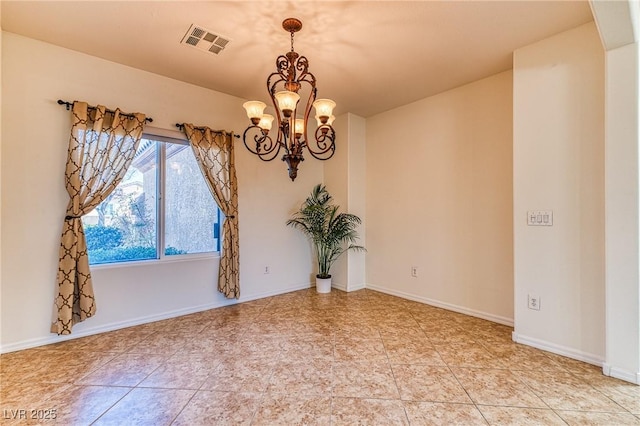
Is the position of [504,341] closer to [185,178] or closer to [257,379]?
[257,379]

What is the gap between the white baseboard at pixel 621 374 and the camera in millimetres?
2037

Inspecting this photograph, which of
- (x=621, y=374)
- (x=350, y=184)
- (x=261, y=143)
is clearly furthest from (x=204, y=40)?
(x=621, y=374)

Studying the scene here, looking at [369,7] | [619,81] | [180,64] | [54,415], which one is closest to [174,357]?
[54,415]

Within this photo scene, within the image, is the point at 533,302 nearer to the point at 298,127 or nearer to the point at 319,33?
the point at 298,127

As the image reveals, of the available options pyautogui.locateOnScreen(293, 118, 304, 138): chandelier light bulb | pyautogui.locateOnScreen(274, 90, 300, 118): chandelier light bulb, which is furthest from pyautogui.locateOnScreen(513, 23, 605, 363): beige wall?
pyautogui.locateOnScreen(274, 90, 300, 118): chandelier light bulb

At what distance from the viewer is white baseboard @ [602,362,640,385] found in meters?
2.04

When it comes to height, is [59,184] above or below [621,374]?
above

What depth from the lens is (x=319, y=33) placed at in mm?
2539

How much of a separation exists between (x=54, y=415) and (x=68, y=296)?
1.24 metres

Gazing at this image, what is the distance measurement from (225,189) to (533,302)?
348 centimetres

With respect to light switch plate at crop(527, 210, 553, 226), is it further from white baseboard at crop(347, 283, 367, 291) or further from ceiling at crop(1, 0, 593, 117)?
white baseboard at crop(347, 283, 367, 291)

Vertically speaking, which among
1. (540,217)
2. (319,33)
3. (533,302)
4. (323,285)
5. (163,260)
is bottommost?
(323,285)

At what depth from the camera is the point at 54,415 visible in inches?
68.6

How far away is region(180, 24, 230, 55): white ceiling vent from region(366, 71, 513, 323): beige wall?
2.61 meters
